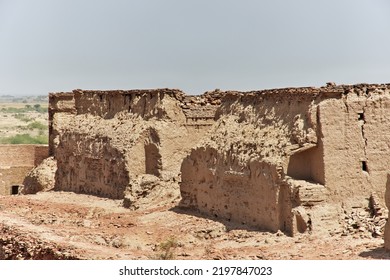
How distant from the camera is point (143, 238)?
81.1 feet

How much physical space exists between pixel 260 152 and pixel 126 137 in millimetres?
9588

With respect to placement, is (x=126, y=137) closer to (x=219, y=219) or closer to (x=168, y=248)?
(x=219, y=219)

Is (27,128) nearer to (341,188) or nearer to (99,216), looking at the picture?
(99,216)

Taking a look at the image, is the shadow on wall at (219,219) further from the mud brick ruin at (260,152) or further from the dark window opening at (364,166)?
the dark window opening at (364,166)

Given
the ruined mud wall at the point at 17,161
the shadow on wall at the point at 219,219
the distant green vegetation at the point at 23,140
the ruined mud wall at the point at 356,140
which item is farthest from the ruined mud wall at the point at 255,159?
the distant green vegetation at the point at 23,140

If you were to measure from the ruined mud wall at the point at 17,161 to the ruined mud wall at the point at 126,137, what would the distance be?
16.0ft

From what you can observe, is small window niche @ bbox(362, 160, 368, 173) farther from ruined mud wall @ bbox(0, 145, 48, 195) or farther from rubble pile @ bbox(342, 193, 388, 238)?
ruined mud wall @ bbox(0, 145, 48, 195)

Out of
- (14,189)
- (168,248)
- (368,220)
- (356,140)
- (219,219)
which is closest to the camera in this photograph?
(368,220)

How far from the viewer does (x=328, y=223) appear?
21578mm

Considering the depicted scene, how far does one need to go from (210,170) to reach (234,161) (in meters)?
1.47

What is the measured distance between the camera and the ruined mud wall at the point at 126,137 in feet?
102

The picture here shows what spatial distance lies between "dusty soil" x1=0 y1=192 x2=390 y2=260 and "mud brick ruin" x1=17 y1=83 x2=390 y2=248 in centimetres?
58

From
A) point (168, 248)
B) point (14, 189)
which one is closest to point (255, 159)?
point (168, 248)
